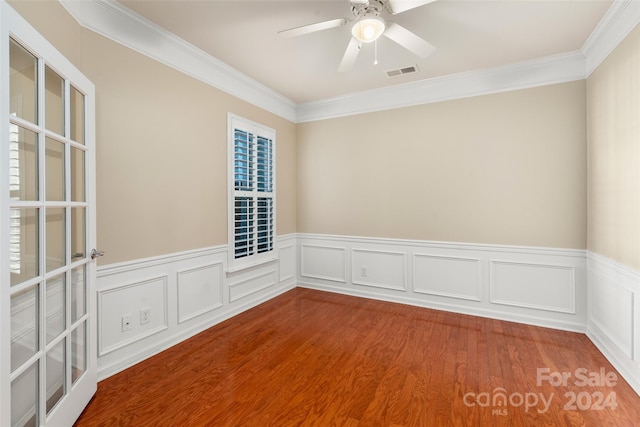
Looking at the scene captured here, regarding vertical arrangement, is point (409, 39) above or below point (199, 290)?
above

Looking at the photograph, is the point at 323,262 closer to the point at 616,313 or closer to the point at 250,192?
the point at 250,192

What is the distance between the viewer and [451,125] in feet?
11.8

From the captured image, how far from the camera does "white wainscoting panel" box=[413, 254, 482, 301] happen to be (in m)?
3.51

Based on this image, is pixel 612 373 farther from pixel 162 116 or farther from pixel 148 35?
pixel 148 35

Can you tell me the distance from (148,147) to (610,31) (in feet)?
12.9

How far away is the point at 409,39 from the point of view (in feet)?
6.88

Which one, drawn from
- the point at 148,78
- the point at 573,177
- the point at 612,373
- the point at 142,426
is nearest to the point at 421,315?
the point at 612,373

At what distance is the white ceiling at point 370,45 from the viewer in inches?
89.2

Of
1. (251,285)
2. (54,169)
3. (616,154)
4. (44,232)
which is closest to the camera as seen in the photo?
(44,232)

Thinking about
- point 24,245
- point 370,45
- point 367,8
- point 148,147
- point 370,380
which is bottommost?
point 370,380

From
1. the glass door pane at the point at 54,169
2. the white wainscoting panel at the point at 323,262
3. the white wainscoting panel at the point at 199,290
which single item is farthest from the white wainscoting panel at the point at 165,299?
the white wainscoting panel at the point at 323,262

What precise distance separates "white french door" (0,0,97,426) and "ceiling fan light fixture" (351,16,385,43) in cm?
180

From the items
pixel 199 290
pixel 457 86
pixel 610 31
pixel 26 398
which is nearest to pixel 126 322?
pixel 199 290

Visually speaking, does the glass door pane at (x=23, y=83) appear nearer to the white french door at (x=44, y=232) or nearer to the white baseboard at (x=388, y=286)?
the white french door at (x=44, y=232)
